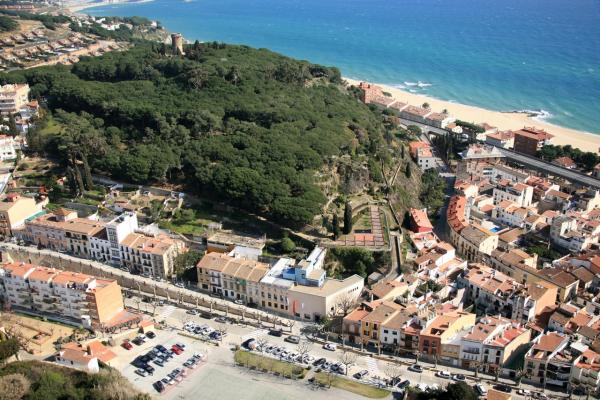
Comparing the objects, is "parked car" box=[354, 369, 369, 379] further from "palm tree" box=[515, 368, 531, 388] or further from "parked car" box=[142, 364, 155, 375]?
"parked car" box=[142, 364, 155, 375]

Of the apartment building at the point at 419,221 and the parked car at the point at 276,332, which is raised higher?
the apartment building at the point at 419,221

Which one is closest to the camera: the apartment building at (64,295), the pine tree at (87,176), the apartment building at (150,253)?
the apartment building at (64,295)

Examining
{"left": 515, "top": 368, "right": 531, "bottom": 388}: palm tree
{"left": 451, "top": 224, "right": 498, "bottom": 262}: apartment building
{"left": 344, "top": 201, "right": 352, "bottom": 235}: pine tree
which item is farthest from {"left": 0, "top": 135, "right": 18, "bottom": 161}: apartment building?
{"left": 515, "top": 368, "right": 531, "bottom": 388}: palm tree

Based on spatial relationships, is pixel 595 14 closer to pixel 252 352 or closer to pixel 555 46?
pixel 555 46

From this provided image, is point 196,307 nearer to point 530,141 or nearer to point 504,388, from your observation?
point 504,388

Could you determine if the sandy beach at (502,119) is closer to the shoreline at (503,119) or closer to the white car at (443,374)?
the shoreline at (503,119)

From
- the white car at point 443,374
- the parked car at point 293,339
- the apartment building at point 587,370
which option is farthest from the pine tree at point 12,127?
the apartment building at point 587,370
